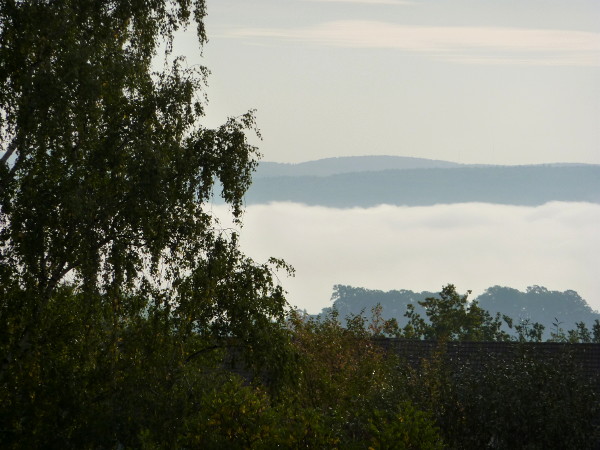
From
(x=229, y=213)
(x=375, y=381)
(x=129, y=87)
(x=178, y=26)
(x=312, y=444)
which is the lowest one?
A: (x=312, y=444)

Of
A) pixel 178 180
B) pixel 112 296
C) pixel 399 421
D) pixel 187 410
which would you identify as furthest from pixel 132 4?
pixel 399 421

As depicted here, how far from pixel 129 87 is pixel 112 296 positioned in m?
4.03

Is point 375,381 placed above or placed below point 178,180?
below

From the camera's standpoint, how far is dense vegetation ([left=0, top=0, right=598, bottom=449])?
1809cm

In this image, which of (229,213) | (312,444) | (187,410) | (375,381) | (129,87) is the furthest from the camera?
(375,381)

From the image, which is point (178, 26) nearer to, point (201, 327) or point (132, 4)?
point (132, 4)

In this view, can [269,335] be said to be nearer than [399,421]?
No

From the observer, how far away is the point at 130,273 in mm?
18719

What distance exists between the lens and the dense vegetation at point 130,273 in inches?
712

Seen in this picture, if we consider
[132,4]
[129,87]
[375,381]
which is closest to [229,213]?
[129,87]

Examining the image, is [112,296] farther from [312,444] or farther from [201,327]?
[312,444]

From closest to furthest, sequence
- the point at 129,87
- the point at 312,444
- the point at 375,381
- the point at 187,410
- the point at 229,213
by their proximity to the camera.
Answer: the point at 312,444 → the point at 187,410 → the point at 129,87 → the point at 229,213 → the point at 375,381

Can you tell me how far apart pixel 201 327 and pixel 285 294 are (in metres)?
1.79

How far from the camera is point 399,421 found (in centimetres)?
1447
